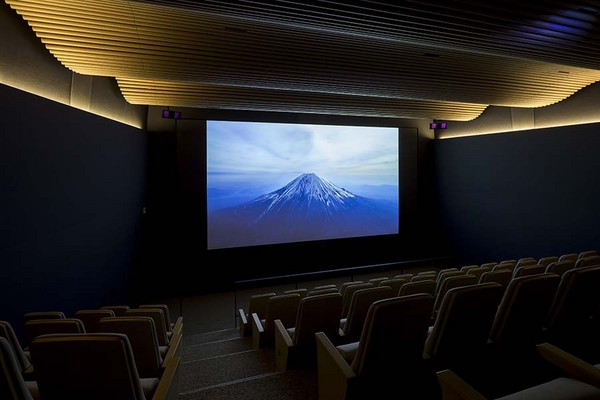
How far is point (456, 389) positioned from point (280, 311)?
2.34 meters

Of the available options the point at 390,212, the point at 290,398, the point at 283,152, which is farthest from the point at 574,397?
the point at 390,212

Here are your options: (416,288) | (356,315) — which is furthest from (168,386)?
(416,288)

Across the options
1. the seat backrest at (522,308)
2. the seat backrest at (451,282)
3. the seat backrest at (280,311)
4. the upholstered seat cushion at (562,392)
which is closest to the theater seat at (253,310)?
the seat backrest at (280,311)

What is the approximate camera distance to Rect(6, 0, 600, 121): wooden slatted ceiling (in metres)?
3.22

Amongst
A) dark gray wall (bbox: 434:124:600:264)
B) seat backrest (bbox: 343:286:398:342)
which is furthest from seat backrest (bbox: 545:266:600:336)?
dark gray wall (bbox: 434:124:600:264)

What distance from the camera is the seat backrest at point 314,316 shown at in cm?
261

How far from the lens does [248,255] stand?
7637 mm

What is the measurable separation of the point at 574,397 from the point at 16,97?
14.9ft

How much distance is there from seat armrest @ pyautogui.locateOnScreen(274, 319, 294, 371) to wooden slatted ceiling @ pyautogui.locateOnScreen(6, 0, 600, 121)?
2.73 m

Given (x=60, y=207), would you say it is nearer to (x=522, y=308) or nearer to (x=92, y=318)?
(x=92, y=318)

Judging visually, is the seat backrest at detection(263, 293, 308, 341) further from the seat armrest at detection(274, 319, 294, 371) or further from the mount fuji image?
the mount fuji image

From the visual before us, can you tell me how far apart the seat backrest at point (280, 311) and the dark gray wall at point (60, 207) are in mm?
2370

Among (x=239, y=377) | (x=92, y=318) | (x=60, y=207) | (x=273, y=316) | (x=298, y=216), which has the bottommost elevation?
(x=239, y=377)

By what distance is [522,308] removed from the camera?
229 cm
